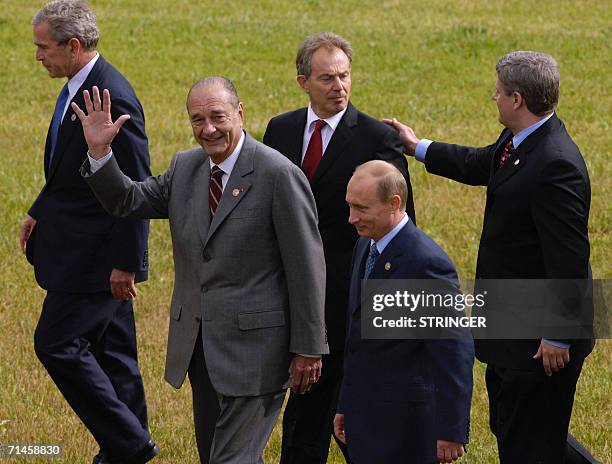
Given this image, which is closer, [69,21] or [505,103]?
[505,103]

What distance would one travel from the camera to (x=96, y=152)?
6.02 m

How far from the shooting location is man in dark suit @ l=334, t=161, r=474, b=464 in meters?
5.49

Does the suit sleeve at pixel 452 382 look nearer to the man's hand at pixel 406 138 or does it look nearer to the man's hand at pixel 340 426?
the man's hand at pixel 340 426

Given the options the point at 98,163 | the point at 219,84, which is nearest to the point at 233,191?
the point at 219,84

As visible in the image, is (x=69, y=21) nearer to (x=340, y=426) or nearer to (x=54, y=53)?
(x=54, y=53)

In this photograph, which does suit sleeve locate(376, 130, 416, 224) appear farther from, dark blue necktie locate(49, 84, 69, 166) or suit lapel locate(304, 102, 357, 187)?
dark blue necktie locate(49, 84, 69, 166)

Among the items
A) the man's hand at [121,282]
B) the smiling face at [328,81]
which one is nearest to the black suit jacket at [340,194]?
the smiling face at [328,81]

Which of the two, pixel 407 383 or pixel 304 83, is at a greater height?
pixel 304 83

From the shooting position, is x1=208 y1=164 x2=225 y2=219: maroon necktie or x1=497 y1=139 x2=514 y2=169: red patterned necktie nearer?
x1=208 y1=164 x2=225 y2=219: maroon necktie

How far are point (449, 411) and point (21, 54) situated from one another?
1698 centimetres

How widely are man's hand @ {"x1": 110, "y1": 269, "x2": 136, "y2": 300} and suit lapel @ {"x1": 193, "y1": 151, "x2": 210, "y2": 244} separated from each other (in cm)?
113

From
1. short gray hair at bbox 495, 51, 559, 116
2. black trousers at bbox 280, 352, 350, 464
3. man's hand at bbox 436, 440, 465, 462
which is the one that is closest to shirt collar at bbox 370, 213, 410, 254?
man's hand at bbox 436, 440, 465, 462

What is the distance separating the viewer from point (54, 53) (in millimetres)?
7035

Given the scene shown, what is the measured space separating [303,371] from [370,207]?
34.4 inches
